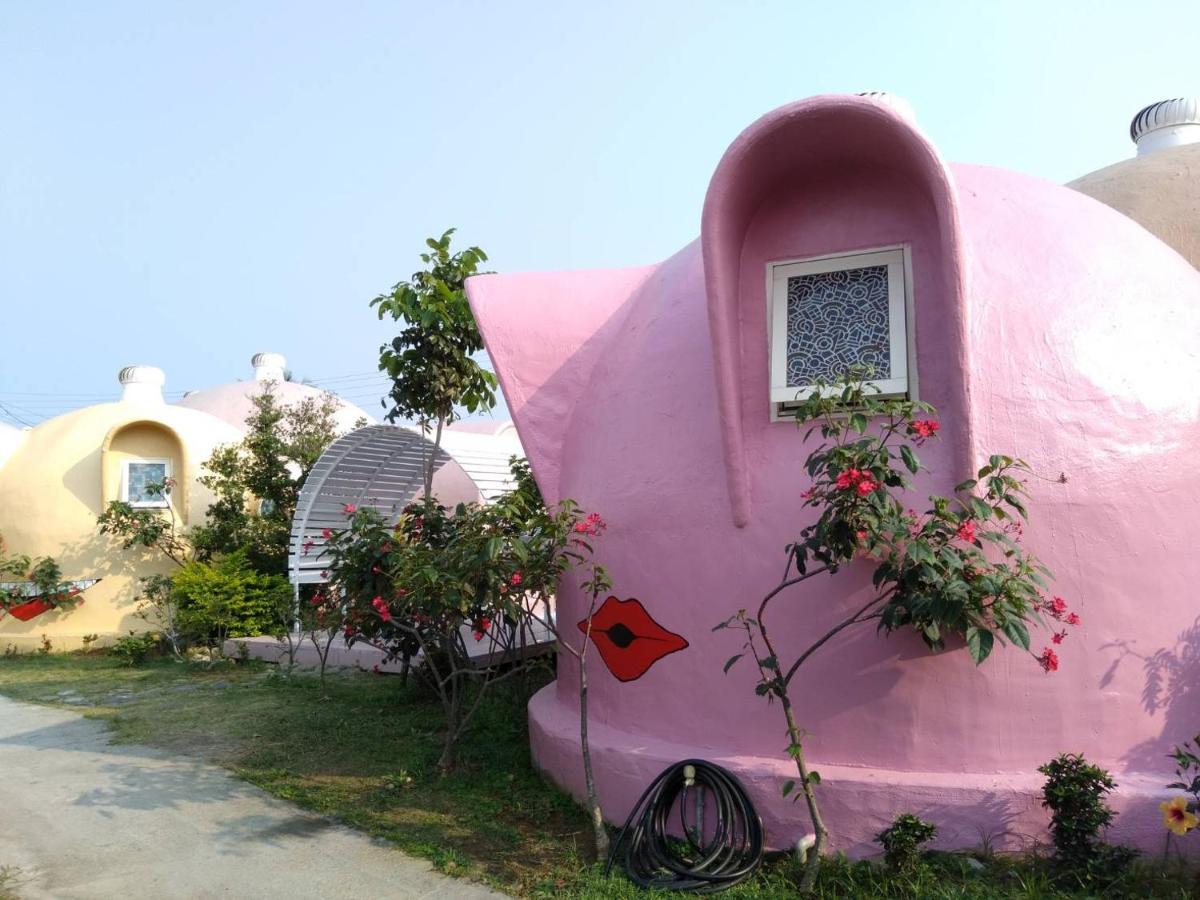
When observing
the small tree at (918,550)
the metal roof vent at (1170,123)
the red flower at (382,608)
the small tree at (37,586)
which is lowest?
the small tree at (37,586)

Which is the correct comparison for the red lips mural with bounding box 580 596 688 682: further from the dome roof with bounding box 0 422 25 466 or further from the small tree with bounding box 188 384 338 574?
the dome roof with bounding box 0 422 25 466

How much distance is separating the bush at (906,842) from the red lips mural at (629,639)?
1499 mm

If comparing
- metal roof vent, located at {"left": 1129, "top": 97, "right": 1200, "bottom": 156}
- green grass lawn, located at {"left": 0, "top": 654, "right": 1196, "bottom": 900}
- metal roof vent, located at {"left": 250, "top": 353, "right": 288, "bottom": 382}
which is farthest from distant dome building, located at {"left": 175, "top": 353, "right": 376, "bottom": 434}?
metal roof vent, located at {"left": 1129, "top": 97, "right": 1200, "bottom": 156}

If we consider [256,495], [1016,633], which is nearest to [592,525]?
[1016,633]

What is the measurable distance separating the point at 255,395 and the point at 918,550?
72.0 ft

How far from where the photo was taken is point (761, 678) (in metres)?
5.05

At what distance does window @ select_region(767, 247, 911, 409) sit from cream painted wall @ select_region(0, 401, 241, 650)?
1236cm

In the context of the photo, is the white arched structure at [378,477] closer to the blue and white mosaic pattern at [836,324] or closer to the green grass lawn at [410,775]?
the green grass lawn at [410,775]

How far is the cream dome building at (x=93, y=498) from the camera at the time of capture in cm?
1422

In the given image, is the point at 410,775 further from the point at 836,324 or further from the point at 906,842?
the point at 836,324

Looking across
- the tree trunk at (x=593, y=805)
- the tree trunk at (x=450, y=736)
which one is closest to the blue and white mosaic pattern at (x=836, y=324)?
the tree trunk at (x=593, y=805)

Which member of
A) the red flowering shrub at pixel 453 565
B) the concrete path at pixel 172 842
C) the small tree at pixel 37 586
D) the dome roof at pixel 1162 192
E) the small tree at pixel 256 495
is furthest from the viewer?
the small tree at pixel 256 495

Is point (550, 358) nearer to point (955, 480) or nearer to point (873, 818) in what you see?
point (955, 480)

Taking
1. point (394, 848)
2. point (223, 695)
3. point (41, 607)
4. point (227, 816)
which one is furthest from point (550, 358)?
point (41, 607)
